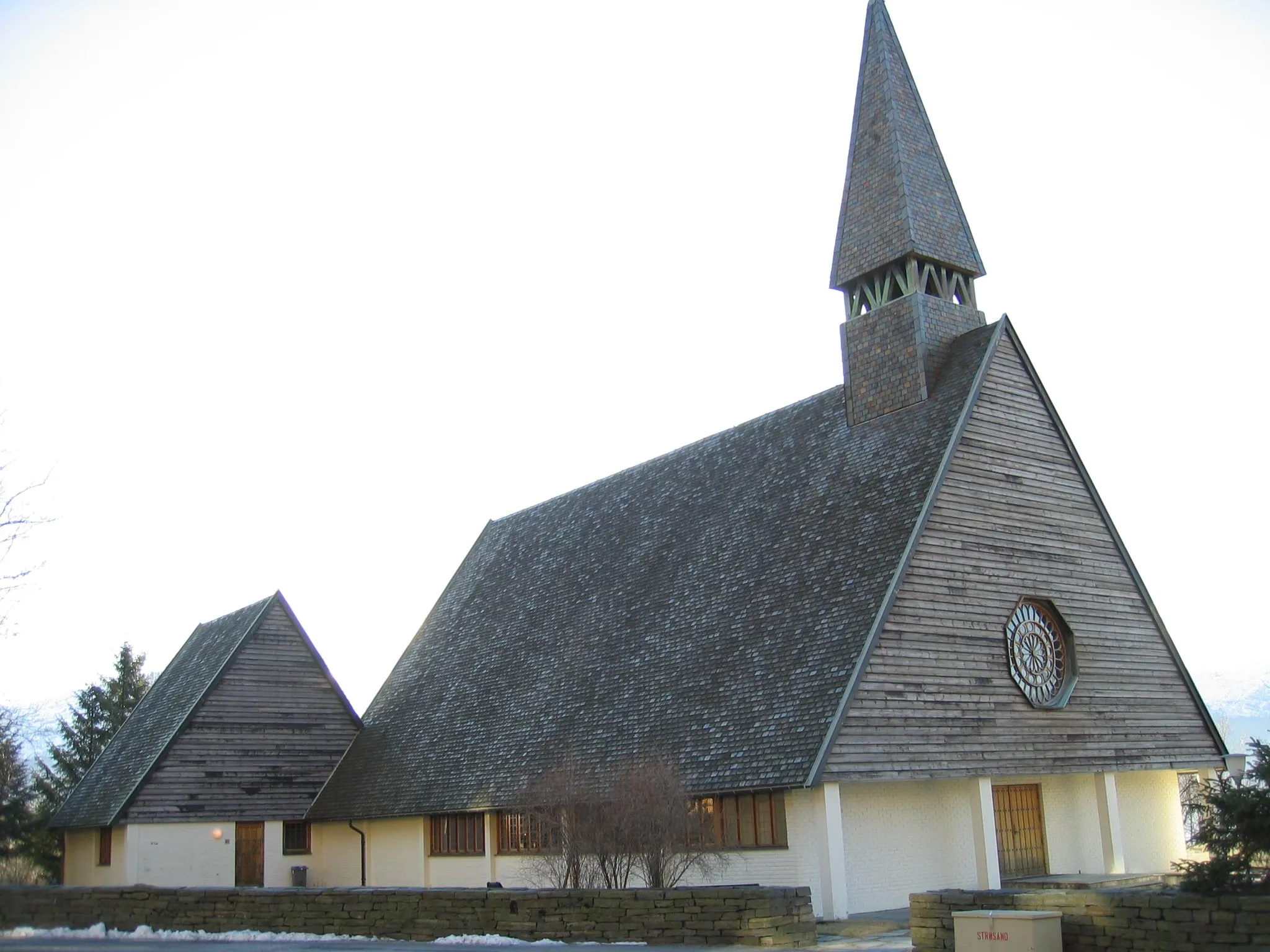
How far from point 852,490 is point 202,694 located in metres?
17.0

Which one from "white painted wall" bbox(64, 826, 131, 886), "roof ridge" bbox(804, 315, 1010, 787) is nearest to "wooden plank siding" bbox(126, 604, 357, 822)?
"white painted wall" bbox(64, 826, 131, 886)

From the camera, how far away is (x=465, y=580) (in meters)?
→ 35.2

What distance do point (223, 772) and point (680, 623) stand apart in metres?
12.8

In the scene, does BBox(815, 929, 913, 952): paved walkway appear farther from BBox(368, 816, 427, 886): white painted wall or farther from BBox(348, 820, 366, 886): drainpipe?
BBox(348, 820, 366, 886): drainpipe

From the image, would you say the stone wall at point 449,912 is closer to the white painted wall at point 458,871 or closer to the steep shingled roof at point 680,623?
the steep shingled roof at point 680,623

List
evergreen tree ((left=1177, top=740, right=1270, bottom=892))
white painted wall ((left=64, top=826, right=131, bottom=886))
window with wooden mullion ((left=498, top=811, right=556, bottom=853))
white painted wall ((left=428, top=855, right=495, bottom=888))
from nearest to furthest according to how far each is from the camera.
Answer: evergreen tree ((left=1177, top=740, right=1270, bottom=892)) < window with wooden mullion ((left=498, top=811, right=556, bottom=853)) < white painted wall ((left=428, top=855, right=495, bottom=888)) < white painted wall ((left=64, top=826, right=131, bottom=886))

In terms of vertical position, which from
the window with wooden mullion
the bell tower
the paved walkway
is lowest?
the paved walkway

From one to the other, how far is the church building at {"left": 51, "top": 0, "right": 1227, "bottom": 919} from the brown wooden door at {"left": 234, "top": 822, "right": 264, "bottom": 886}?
1.36 m

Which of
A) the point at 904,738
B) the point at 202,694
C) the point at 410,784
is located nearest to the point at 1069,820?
the point at 904,738

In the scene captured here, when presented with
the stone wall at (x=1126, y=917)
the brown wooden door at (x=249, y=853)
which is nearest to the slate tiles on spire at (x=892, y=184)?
the stone wall at (x=1126, y=917)

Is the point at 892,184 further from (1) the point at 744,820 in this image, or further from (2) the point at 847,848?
(2) the point at 847,848

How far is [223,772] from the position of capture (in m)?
30.2

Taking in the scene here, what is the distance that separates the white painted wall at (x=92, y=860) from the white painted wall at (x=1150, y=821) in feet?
68.8

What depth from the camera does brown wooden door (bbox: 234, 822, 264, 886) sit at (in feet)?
97.6
